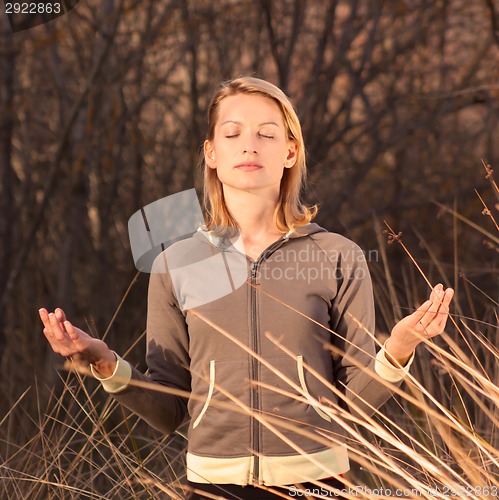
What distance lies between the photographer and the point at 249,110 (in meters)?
2.18

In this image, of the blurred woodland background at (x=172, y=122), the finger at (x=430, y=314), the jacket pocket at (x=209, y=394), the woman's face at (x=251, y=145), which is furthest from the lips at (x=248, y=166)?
the blurred woodland background at (x=172, y=122)

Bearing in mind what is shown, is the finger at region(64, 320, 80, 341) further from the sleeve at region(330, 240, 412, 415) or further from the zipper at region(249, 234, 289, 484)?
the sleeve at region(330, 240, 412, 415)

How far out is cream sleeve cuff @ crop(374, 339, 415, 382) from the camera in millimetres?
1952

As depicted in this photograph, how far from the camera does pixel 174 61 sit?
219 inches

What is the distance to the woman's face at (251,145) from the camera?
2115mm

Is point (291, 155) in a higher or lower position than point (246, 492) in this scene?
higher

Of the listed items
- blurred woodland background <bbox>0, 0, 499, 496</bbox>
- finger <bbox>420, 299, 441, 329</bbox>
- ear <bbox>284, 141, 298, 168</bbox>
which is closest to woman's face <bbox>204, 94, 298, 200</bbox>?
ear <bbox>284, 141, 298, 168</bbox>

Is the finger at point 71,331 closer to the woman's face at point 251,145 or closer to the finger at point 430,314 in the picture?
the woman's face at point 251,145

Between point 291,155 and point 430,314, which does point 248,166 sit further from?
point 430,314

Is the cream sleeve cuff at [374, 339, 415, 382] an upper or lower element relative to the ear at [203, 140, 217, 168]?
lower

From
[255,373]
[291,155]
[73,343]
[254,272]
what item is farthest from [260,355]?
[291,155]

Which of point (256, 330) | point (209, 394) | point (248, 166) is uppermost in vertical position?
point (248, 166)

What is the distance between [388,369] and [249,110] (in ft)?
2.16

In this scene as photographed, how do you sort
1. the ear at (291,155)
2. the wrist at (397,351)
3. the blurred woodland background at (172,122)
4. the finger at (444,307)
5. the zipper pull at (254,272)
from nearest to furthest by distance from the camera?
the finger at (444,307) → the wrist at (397,351) → the zipper pull at (254,272) → the ear at (291,155) → the blurred woodland background at (172,122)
